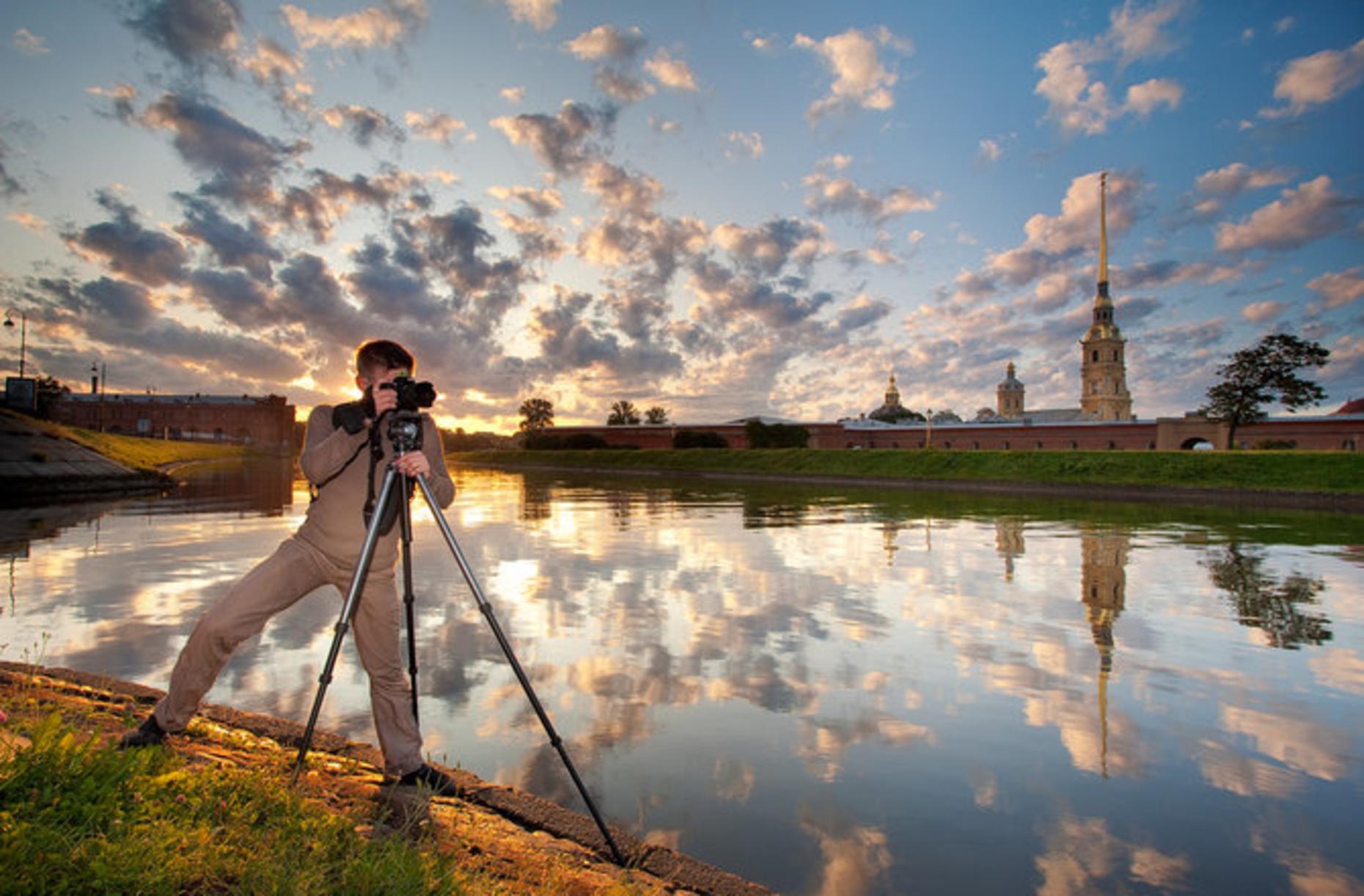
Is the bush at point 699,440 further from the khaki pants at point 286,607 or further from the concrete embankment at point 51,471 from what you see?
the khaki pants at point 286,607

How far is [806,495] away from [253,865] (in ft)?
99.9

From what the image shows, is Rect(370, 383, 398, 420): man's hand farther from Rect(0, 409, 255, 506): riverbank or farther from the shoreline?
the shoreline

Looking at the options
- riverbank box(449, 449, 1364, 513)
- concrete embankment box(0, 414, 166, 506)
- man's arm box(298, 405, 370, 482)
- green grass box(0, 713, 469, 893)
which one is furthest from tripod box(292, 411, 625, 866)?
riverbank box(449, 449, 1364, 513)

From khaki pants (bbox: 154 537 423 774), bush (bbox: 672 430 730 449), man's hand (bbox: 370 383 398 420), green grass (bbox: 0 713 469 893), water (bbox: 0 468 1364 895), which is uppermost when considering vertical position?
bush (bbox: 672 430 730 449)

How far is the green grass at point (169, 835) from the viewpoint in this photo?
105 inches

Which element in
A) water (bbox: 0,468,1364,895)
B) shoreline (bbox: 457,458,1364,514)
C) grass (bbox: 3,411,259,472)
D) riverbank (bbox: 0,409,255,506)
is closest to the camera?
water (bbox: 0,468,1364,895)

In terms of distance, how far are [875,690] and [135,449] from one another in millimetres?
44093

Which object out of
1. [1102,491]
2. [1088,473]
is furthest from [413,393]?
[1088,473]

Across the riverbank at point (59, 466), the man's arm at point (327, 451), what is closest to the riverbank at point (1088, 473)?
the riverbank at point (59, 466)

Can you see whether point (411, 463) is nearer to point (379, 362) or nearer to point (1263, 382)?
point (379, 362)

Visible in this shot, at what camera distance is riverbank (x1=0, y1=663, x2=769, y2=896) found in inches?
109

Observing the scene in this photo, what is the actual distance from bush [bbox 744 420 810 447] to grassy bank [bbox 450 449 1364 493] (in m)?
14.0

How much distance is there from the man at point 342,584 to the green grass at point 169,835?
0.45 metres

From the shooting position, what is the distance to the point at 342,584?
4148 mm
